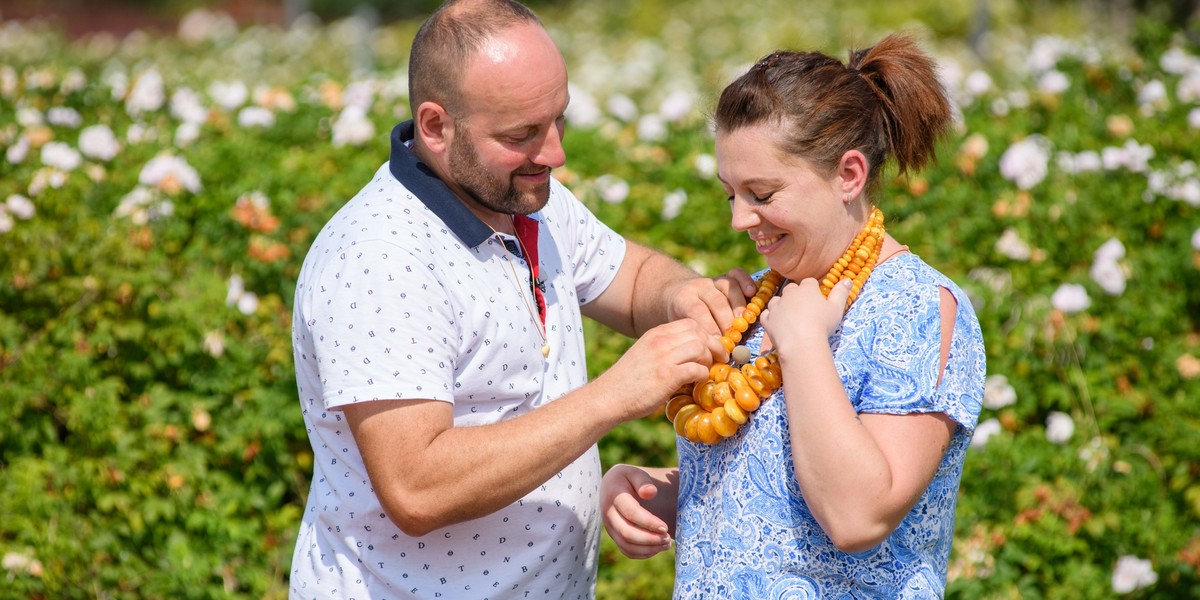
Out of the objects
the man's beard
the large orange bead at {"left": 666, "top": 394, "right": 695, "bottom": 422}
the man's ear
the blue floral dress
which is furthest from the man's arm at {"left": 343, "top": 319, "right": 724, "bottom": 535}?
the man's ear

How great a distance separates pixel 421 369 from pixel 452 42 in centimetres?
69

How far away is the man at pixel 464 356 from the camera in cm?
203

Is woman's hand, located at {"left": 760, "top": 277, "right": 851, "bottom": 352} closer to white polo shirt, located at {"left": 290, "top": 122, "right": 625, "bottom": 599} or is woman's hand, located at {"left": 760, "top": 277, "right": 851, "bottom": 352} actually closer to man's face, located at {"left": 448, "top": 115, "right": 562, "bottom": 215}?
white polo shirt, located at {"left": 290, "top": 122, "right": 625, "bottom": 599}

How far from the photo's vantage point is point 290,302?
426 cm

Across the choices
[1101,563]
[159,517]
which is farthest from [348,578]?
[1101,563]

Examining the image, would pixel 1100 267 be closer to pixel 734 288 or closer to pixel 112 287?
pixel 734 288

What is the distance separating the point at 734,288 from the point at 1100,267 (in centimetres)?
245

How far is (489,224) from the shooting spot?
95.4 inches

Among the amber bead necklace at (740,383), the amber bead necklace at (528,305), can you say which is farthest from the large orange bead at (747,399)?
the amber bead necklace at (528,305)

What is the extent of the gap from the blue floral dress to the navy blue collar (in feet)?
2.19

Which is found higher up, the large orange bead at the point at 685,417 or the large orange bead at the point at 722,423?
the large orange bead at the point at 722,423

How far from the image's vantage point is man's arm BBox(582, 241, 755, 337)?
2338mm

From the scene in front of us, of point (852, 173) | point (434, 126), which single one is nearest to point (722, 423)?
point (852, 173)

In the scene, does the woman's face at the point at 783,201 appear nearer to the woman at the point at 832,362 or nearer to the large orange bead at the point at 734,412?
the woman at the point at 832,362
